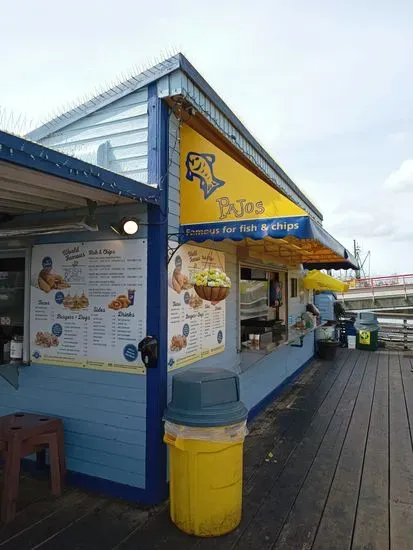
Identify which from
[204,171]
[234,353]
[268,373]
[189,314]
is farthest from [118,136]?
[268,373]

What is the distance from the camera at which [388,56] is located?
5.28m

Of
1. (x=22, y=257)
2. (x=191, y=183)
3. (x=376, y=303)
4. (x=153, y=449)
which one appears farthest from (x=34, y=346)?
(x=376, y=303)

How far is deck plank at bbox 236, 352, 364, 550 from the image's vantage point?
258 cm

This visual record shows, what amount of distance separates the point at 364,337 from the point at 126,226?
974 cm

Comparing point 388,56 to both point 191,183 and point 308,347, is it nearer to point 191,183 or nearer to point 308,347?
point 191,183

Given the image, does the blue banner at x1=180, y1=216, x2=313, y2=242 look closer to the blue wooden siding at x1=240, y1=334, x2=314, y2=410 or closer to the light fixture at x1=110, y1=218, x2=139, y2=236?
the light fixture at x1=110, y1=218, x2=139, y2=236

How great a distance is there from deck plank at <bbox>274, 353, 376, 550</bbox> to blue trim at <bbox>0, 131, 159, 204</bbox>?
2599 mm

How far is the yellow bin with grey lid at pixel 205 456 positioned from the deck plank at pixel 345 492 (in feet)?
2.06

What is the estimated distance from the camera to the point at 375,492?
126 inches

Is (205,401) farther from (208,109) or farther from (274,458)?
(208,109)

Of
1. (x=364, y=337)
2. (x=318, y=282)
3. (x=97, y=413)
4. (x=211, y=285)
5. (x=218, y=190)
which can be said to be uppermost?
(x=218, y=190)

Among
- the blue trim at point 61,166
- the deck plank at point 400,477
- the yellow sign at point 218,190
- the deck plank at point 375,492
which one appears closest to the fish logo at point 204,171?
the yellow sign at point 218,190

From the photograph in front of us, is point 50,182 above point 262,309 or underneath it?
Answer: above

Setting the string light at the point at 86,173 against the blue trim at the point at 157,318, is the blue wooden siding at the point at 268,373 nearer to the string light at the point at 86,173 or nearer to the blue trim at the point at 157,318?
the blue trim at the point at 157,318
